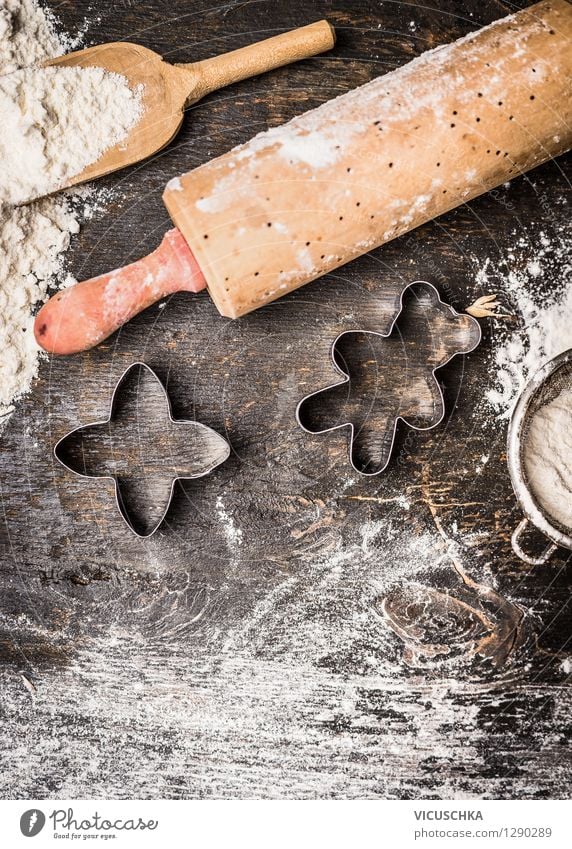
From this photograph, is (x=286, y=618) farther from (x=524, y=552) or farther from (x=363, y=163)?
(x=363, y=163)

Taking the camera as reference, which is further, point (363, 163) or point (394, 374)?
point (394, 374)

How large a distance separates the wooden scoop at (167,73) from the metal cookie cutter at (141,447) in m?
0.28

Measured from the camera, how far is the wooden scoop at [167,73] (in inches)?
29.9

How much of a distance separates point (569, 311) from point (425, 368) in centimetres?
22

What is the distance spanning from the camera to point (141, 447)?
2.60 ft

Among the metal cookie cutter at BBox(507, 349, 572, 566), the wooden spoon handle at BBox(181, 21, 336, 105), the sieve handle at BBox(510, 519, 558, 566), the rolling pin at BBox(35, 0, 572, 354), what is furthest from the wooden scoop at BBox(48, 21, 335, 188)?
the sieve handle at BBox(510, 519, 558, 566)

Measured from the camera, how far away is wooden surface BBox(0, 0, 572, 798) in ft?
2.69

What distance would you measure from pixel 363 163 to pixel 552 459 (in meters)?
0.45

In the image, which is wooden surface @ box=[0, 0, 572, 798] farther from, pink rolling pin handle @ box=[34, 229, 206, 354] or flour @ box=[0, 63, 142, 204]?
flour @ box=[0, 63, 142, 204]

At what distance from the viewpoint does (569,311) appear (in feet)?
2.67

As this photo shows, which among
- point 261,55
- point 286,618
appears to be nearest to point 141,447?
point 286,618

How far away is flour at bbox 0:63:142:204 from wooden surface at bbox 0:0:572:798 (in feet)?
0.98
